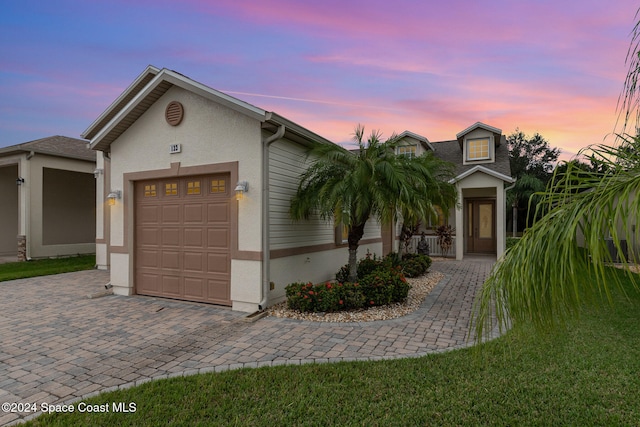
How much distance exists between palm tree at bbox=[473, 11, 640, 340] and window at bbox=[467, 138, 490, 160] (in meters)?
17.0

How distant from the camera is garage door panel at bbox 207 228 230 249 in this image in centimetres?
702

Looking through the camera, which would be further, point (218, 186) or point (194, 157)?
point (194, 157)

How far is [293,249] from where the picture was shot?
7.60 m

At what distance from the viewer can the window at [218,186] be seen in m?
7.06

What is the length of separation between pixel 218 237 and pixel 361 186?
310cm

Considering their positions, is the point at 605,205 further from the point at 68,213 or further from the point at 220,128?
the point at 68,213

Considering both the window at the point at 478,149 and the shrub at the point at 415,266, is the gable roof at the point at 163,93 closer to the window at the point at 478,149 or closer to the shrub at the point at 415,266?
the shrub at the point at 415,266

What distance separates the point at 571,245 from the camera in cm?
105

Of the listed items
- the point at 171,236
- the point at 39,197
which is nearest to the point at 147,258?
the point at 171,236

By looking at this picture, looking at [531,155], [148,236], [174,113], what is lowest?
[148,236]

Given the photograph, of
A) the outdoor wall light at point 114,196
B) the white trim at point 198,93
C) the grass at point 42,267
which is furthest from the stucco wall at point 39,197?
the white trim at point 198,93

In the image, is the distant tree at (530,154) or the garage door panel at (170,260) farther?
the distant tree at (530,154)

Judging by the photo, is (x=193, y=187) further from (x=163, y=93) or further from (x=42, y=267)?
(x=42, y=267)

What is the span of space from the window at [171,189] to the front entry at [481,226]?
13.9 meters
